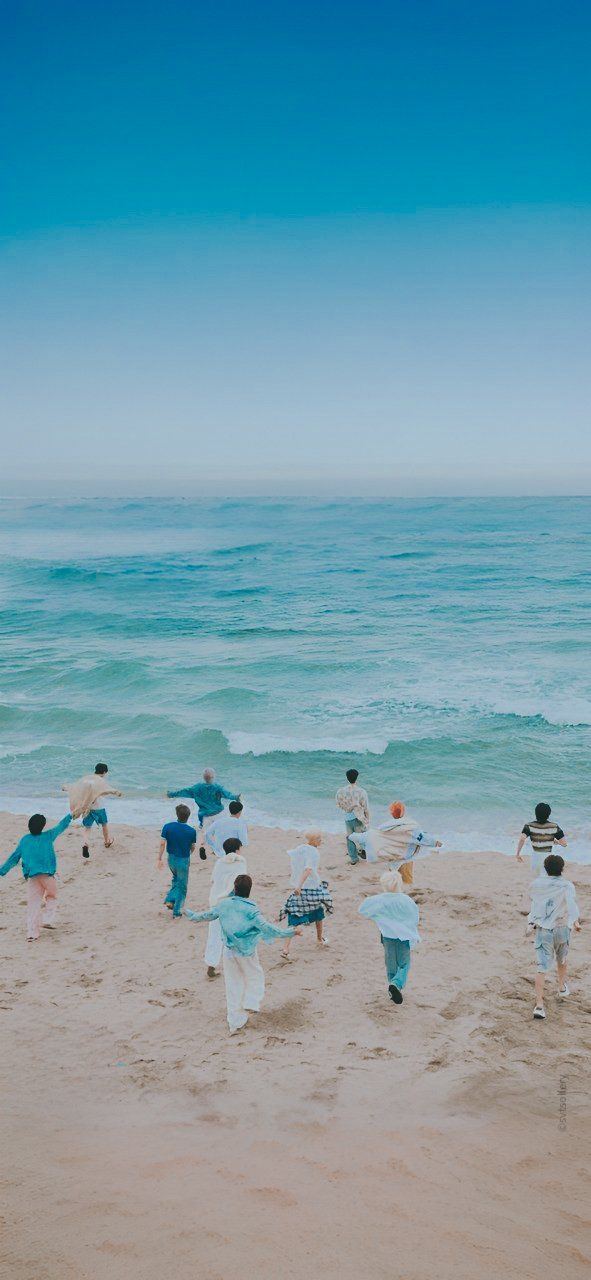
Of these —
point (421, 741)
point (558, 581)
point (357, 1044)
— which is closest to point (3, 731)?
point (421, 741)

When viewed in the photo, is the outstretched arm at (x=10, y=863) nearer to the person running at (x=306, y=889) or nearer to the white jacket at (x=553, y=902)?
the person running at (x=306, y=889)

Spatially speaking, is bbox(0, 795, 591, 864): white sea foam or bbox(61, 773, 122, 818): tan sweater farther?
bbox(0, 795, 591, 864): white sea foam

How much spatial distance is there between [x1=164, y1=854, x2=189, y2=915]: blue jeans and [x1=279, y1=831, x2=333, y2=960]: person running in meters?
1.59

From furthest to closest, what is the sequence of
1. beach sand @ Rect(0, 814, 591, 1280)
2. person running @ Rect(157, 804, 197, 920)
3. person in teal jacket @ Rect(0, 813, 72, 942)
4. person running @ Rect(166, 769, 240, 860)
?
1. person running @ Rect(166, 769, 240, 860)
2. person running @ Rect(157, 804, 197, 920)
3. person in teal jacket @ Rect(0, 813, 72, 942)
4. beach sand @ Rect(0, 814, 591, 1280)

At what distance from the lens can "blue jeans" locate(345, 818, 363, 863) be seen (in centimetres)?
1088

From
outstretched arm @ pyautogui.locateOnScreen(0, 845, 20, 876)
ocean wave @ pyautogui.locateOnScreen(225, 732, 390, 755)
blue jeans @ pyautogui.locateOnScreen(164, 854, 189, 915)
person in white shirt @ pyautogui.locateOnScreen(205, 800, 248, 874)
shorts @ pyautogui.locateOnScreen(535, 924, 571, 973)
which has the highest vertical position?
person in white shirt @ pyautogui.locateOnScreen(205, 800, 248, 874)

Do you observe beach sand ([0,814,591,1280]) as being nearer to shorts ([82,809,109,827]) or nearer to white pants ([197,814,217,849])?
white pants ([197,814,217,849])

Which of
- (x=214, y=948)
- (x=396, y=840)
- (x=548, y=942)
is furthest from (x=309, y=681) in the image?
(x=548, y=942)

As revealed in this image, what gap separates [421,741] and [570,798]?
13.1 ft

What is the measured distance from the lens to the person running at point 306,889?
802 cm

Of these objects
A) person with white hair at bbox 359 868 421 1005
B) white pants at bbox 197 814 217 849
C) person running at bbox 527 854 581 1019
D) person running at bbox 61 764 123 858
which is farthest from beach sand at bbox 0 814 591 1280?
person running at bbox 61 764 123 858

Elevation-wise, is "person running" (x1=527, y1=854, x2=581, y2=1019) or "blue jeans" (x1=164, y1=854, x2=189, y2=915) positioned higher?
"person running" (x1=527, y1=854, x2=581, y2=1019)

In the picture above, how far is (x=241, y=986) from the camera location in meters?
6.77

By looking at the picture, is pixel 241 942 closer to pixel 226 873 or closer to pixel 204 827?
pixel 226 873
